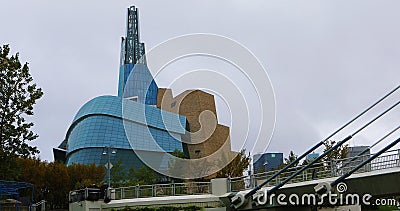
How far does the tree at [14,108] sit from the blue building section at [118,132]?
39047 mm

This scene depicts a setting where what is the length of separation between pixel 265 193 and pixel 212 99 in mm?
62764

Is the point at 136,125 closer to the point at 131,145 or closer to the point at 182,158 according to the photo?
the point at 131,145

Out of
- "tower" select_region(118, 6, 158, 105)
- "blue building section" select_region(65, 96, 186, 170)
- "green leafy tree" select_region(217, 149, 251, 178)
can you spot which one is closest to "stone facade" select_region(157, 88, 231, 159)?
"blue building section" select_region(65, 96, 186, 170)

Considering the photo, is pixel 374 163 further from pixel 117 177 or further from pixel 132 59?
pixel 132 59

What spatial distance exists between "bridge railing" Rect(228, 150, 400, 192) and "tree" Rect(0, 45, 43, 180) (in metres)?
13.1

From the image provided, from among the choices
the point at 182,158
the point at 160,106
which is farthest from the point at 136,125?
the point at 182,158

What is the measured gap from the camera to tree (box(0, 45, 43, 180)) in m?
30.1

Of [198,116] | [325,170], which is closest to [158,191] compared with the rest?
[325,170]

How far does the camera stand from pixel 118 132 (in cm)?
7506

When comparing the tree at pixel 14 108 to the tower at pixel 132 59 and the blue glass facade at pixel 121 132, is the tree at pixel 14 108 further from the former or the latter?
the tower at pixel 132 59

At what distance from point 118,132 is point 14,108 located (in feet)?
146

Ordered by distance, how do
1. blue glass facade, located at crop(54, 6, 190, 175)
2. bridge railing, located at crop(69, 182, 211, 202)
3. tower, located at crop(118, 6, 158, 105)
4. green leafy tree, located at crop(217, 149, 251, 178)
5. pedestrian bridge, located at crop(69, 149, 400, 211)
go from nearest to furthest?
pedestrian bridge, located at crop(69, 149, 400, 211), bridge railing, located at crop(69, 182, 211, 202), green leafy tree, located at crop(217, 149, 251, 178), blue glass facade, located at crop(54, 6, 190, 175), tower, located at crop(118, 6, 158, 105)

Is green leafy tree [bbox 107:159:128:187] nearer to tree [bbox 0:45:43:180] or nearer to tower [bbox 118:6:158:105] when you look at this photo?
tree [bbox 0:45:43:180]

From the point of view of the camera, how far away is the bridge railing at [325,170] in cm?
1766
